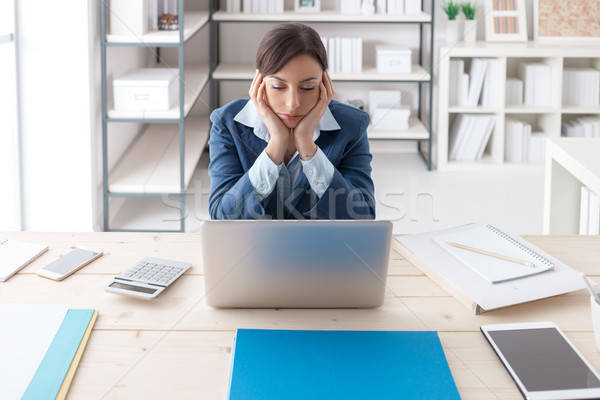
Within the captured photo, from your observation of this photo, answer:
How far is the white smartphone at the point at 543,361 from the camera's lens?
96cm

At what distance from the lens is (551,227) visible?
2.40 m

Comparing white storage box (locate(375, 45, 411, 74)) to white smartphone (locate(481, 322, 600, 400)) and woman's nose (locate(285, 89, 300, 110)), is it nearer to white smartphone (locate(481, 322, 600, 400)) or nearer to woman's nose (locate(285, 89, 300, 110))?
woman's nose (locate(285, 89, 300, 110))

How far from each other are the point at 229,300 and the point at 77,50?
2.16 meters

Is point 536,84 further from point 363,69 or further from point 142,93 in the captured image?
point 142,93

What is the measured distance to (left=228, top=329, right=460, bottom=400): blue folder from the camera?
96 centimetres

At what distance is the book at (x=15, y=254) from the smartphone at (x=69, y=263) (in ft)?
0.18

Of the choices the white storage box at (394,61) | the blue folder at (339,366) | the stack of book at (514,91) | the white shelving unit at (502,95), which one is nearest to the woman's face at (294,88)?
the blue folder at (339,366)

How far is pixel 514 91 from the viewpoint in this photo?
4441 mm

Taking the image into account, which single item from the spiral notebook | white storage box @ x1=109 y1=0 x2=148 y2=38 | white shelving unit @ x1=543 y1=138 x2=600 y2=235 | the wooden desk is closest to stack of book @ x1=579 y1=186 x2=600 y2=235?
white shelving unit @ x1=543 y1=138 x2=600 y2=235

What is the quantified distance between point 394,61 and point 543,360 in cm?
341

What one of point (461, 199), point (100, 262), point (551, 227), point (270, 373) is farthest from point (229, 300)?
point (461, 199)

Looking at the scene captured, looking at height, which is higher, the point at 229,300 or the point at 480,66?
the point at 480,66

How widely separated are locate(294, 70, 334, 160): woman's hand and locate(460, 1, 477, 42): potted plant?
2.95 metres

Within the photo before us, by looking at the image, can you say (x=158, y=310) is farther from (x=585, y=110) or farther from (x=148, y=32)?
(x=585, y=110)
